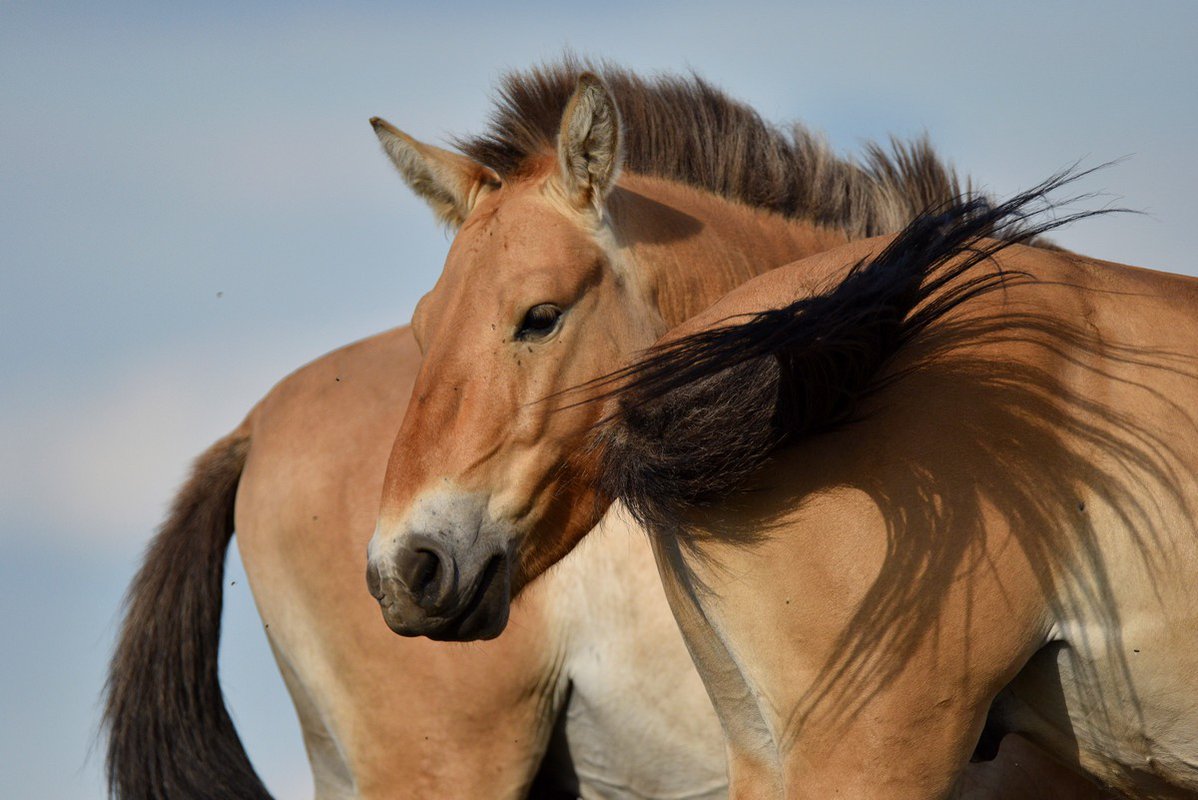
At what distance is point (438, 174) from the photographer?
3.75 meters

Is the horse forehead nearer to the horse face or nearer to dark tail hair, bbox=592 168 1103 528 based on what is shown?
the horse face

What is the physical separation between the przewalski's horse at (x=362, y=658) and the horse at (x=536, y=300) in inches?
46.7

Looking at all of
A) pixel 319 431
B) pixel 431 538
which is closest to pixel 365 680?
pixel 319 431

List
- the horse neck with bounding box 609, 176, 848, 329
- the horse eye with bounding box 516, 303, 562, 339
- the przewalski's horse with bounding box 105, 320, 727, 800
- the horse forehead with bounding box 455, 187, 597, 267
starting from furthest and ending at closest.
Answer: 1. the przewalski's horse with bounding box 105, 320, 727, 800
2. the horse neck with bounding box 609, 176, 848, 329
3. the horse forehead with bounding box 455, 187, 597, 267
4. the horse eye with bounding box 516, 303, 562, 339

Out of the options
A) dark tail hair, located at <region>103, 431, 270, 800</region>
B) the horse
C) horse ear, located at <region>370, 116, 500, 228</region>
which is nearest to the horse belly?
the horse

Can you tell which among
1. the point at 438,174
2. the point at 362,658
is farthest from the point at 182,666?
the point at 438,174

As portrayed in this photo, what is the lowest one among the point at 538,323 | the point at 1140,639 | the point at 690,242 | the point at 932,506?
the point at 1140,639

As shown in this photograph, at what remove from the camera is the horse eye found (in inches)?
122

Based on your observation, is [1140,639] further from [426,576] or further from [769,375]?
[426,576]

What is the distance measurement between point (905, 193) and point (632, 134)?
3.28 ft

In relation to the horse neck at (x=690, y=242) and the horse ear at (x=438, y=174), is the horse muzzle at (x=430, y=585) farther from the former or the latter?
the horse ear at (x=438, y=174)

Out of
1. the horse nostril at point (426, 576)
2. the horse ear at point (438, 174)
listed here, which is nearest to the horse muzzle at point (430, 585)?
the horse nostril at point (426, 576)

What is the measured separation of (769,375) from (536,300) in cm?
82

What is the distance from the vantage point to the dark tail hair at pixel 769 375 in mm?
2467
